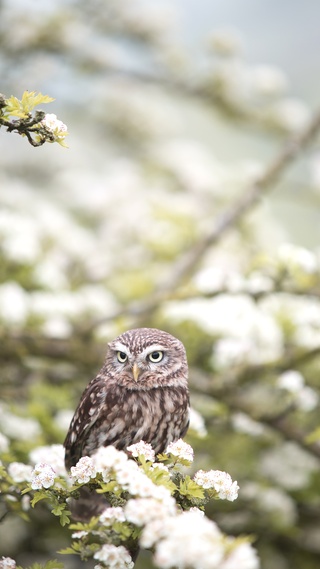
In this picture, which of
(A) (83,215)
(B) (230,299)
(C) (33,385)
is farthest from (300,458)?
(A) (83,215)

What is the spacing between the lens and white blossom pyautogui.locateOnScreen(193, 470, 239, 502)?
1.54 m

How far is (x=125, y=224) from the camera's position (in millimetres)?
7402

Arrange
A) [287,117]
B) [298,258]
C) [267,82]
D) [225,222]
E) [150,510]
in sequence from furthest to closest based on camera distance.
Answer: [287,117]
[267,82]
[225,222]
[298,258]
[150,510]

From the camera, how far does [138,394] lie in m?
1.93

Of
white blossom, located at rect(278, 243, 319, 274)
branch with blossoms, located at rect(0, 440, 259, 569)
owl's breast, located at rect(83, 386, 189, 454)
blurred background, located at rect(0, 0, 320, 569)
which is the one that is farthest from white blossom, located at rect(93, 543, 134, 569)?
white blossom, located at rect(278, 243, 319, 274)

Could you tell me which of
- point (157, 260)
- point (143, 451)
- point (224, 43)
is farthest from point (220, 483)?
point (224, 43)

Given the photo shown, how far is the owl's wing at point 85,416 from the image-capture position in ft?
6.31

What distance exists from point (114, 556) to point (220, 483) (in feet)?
0.91

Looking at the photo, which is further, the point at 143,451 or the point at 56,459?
the point at 56,459

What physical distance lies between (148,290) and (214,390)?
230cm

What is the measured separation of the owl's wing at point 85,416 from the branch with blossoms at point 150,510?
200 millimetres

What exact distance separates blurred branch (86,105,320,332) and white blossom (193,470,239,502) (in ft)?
8.35

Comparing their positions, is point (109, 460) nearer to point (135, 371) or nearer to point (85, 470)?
point (85, 470)

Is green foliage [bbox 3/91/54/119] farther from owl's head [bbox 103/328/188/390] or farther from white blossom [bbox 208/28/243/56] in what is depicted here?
white blossom [bbox 208/28/243/56]
